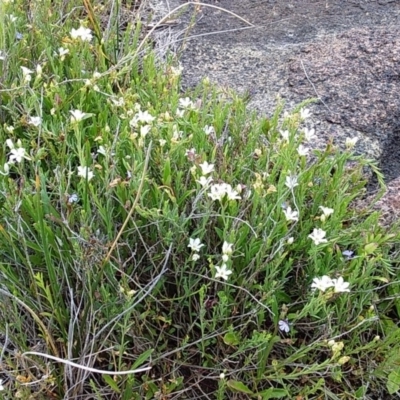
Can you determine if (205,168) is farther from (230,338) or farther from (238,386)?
(238,386)

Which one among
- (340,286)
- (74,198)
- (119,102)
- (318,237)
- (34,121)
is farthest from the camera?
(119,102)

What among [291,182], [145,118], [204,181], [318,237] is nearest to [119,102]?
[145,118]

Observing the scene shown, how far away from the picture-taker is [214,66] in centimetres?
268

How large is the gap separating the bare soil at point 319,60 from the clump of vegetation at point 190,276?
1.65 feet

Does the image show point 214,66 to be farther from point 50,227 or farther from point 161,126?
point 50,227

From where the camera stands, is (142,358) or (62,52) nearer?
(142,358)

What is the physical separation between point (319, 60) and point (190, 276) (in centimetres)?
138

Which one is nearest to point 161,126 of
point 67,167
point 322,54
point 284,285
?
point 67,167

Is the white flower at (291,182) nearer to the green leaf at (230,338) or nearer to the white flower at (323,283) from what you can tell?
the white flower at (323,283)

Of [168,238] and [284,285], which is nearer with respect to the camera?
[168,238]

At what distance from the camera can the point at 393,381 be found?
5.26 feet

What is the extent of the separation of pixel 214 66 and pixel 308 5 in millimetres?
730

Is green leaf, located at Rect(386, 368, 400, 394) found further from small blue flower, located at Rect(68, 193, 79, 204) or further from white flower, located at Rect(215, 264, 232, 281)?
small blue flower, located at Rect(68, 193, 79, 204)

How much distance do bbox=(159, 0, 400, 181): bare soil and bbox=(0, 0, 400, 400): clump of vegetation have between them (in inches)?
19.8
